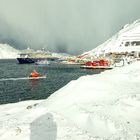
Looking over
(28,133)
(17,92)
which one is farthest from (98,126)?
(17,92)

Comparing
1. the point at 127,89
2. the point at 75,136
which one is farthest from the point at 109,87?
the point at 75,136

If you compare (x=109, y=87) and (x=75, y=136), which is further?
(x=109, y=87)

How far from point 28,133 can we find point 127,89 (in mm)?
12097

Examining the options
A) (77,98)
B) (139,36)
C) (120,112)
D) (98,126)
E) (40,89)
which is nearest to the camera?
(98,126)

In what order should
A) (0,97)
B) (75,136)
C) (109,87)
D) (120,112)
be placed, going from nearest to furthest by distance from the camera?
(75,136) → (120,112) → (109,87) → (0,97)

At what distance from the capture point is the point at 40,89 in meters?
80.9

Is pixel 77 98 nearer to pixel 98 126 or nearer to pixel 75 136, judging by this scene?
pixel 98 126

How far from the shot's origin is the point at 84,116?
20.9 metres

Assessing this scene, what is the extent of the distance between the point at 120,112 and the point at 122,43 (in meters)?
108

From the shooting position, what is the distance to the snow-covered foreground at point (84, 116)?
742 inches

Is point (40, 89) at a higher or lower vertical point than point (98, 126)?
lower

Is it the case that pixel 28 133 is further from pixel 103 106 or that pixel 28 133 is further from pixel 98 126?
pixel 103 106

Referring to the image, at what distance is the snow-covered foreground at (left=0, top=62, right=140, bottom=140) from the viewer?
18844 millimetres

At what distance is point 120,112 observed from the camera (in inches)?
893
